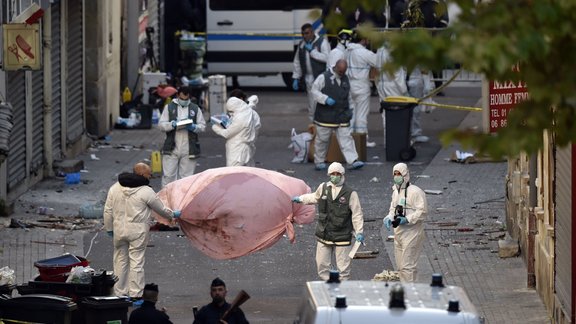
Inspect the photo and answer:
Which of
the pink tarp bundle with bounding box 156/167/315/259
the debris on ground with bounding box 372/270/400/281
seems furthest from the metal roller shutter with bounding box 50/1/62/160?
the debris on ground with bounding box 372/270/400/281

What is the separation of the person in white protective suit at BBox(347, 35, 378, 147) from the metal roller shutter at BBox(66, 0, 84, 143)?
4.52 m

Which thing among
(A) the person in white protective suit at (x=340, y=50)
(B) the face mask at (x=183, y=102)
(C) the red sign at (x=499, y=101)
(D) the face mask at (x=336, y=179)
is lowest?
(D) the face mask at (x=336, y=179)

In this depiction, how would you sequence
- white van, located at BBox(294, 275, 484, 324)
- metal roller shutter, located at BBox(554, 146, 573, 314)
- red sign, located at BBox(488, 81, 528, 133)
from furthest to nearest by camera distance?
red sign, located at BBox(488, 81, 528, 133) → metal roller shutter, located at BBox(554, 146, 573, 314) → white van, located at BBox(294, 275, 484, 324)

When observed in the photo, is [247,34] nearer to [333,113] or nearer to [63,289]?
[333,113]

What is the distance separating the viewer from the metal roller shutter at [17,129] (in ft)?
70.3

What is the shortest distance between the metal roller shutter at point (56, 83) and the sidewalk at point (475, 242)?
5.63 m

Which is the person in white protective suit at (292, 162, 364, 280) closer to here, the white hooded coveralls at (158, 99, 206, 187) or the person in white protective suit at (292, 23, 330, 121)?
the white hooded coveralls at (158, 99, 206, 187)

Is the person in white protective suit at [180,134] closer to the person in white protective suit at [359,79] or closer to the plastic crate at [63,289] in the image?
the person in white protective suit at [359,79]

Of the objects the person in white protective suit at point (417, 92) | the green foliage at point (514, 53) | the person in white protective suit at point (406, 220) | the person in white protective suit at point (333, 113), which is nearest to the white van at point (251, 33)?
the person in white protective suit at point (417, 92)

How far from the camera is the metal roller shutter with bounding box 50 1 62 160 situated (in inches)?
959

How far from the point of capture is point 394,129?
25.1m

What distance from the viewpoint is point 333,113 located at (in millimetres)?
24094

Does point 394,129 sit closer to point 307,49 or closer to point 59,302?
point 307,49

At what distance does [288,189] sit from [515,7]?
28.7ft
